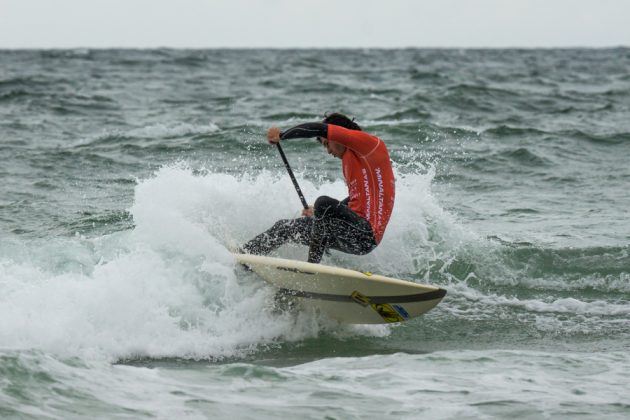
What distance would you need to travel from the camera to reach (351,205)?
7.72 metres

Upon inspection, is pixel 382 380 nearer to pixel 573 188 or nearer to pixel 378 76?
pixel 573 188

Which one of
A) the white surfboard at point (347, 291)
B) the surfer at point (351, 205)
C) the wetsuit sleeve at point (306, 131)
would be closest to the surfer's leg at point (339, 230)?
the surfer at point (351, 205)

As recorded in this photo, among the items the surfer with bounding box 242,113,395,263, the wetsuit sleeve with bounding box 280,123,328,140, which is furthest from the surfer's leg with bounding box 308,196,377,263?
the wetsuit sleeve with bounding box 280,123,328,140

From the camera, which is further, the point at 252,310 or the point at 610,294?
the point at 610,294

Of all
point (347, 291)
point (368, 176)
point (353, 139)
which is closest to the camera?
point (347, 291)

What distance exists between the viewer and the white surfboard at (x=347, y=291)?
7.14 metres

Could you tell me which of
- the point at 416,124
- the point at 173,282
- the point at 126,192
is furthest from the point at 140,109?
the point at 173,282

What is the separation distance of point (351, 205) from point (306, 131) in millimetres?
822

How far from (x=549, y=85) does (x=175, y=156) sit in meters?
23.3

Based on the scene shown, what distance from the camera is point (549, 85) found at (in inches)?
1409

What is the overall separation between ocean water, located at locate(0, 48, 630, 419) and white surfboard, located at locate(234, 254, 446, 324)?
19 centimetres

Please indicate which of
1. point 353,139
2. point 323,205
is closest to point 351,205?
point 323,205

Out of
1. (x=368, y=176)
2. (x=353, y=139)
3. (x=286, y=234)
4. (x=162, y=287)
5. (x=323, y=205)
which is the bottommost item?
(x=162, y=287)

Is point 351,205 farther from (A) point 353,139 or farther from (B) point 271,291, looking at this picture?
(B) point 271,291
